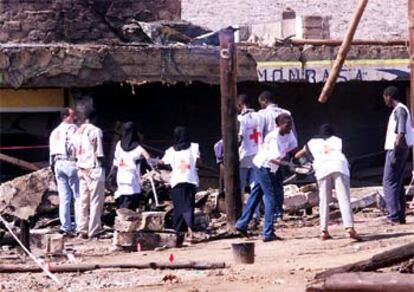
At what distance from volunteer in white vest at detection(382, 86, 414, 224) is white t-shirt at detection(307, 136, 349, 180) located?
5.00ft

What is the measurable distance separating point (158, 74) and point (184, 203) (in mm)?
5660

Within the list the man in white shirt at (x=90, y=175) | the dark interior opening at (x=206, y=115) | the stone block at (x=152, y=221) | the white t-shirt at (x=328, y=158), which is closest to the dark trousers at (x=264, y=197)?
the white t-shirt at (x=328, y=158)

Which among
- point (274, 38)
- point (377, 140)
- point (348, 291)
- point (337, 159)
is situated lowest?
point (348, 291)

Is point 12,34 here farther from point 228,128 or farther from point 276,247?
point 276,247

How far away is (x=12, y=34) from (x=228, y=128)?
6473mm

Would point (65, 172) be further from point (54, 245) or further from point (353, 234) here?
point (353, 234)

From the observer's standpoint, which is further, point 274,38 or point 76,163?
point 274,38

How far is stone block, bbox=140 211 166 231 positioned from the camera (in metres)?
15.8

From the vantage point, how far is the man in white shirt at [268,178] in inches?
612

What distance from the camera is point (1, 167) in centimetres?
2180

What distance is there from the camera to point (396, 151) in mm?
16547

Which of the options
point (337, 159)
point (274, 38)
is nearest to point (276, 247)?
point (337, 159)

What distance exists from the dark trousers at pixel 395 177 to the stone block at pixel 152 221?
3020 mm

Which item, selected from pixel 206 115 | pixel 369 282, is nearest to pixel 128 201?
pixel 206 115
